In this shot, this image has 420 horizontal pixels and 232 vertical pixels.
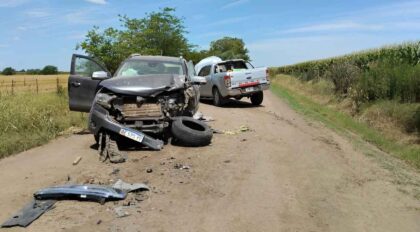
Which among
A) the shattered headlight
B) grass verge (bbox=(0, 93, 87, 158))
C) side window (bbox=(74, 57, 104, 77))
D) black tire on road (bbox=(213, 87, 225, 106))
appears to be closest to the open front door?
side window (bbox=(74, 57, 104, 77))

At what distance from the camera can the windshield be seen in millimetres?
11711

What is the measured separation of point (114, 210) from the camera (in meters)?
5.80

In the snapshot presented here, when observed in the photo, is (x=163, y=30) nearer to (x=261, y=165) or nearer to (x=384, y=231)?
(x=261, y=165)

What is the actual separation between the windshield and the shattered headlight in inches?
91.5

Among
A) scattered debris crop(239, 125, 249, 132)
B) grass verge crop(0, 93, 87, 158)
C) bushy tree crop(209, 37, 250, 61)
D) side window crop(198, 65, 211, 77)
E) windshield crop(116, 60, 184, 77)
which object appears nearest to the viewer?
grass verge crop(0, 93, 87, 158)

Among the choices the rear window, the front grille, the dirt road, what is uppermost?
the rear window

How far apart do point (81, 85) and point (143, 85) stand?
7.38ft

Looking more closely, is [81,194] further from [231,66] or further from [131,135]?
[231,66]

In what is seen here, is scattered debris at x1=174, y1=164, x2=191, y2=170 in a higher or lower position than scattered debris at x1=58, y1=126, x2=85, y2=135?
lower

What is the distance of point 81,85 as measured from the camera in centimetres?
1111

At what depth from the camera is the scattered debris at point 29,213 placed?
17.6 ft

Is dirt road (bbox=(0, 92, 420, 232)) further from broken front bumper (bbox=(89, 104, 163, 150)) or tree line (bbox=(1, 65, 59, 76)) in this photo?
tree line (bbox=(1, 65, 59, 76))

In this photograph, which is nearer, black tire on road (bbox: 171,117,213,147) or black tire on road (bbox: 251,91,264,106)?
black tire on road (bbox: 171,117,213,147)

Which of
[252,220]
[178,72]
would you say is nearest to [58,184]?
[252,220]
